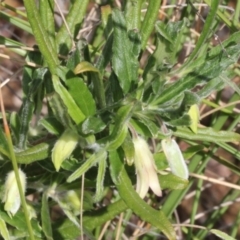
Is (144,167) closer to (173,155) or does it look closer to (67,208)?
(173,155)

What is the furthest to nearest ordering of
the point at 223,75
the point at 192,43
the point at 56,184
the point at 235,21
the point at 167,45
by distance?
the point at 192,43 → the point at 235,21 → the point at 56,184 → the point at 223,75 → the point at 167,45

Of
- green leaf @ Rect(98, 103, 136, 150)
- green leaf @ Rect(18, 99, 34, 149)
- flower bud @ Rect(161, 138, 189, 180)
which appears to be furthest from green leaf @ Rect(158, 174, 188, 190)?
green leaf @ Rect(18, 99, 34, 149)

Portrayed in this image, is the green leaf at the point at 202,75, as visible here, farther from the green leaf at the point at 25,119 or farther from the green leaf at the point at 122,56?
the green leaf at the point at 25,119

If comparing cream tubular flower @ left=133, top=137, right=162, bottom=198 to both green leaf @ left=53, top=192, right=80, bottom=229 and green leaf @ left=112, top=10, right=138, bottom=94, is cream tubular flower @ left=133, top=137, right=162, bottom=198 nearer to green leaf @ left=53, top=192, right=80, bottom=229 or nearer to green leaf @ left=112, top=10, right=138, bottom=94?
green leaf @ left=112, top=10, right=138, bottom=94

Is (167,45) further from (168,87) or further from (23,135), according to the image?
(23,135)

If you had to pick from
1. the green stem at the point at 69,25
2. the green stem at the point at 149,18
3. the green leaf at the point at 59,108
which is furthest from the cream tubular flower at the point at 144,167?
the green stem at the point at 69,25

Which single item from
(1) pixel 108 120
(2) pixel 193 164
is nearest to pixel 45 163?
(1) pixel 108 120
